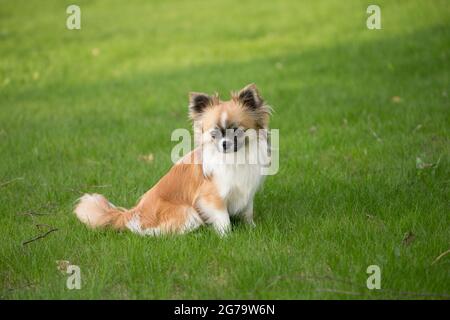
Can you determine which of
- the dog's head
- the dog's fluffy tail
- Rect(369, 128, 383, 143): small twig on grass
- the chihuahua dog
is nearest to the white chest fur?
the chihuahua dog

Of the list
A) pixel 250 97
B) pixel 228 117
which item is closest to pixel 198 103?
pixel 228 117

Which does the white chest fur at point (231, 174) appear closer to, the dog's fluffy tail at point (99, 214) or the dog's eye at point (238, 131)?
the dog's eye at point (238, 131)

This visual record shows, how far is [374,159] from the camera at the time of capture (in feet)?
21.4

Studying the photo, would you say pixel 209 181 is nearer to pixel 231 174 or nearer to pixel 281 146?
pixel 231 174

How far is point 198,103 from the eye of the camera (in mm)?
4902

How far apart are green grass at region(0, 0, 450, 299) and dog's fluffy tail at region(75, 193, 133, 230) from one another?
0.11 metres

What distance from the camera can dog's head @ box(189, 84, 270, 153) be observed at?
15.4 ft

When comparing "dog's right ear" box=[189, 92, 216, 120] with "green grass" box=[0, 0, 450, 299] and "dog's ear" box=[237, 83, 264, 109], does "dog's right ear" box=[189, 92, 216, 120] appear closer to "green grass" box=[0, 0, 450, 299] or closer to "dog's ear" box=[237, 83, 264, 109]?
"dog's ear" box=[237, 83, 264, 109]

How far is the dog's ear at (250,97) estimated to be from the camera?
479 centimetres

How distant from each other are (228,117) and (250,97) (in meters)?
0.29

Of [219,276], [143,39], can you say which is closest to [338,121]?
[219,276]
